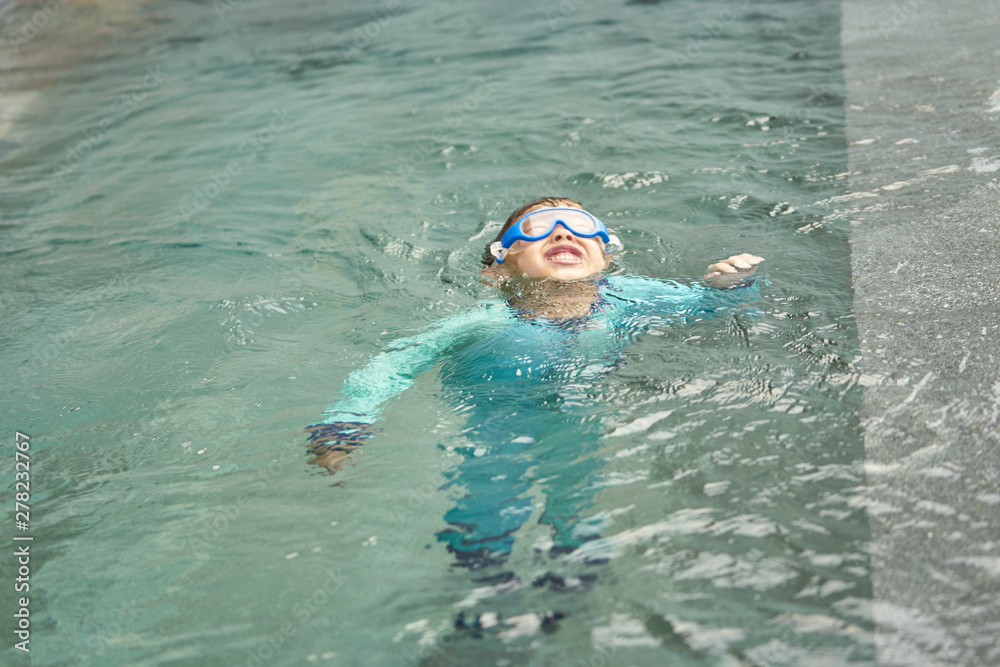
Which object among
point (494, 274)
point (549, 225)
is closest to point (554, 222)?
point (549, 225)

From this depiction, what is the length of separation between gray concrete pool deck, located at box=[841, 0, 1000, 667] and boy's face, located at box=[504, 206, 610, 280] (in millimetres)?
1414

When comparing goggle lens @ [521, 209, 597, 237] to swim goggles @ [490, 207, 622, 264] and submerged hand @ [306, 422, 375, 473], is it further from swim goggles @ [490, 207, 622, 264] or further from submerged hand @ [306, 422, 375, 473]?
submerged hand @ [306, 422, 375, 473]

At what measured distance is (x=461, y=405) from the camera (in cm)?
357

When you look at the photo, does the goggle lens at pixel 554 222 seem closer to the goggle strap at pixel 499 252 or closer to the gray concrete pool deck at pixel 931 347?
the goggle strap at pixel 499 252

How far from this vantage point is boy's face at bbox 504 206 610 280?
4309mm

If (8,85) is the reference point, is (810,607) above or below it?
below

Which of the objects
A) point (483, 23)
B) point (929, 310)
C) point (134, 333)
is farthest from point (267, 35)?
point (929, 310)

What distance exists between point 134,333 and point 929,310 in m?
4.35

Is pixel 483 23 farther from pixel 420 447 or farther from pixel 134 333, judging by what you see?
pixel 420 447

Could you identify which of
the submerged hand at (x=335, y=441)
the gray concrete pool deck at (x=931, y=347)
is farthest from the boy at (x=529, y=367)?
the gray concrete pool deck at (x=931, y=347)

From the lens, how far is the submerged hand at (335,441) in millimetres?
3252

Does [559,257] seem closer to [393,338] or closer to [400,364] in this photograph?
[393,338]

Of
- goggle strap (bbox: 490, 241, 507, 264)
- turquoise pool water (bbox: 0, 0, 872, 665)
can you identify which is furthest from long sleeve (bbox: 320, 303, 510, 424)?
goggle strap (bbox: 490, 241, 507, 264)

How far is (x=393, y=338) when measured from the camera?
425cm
